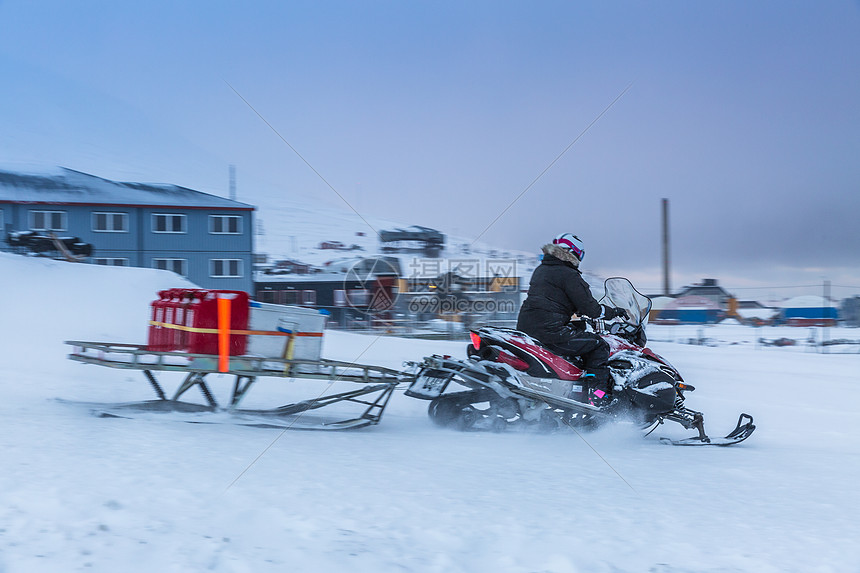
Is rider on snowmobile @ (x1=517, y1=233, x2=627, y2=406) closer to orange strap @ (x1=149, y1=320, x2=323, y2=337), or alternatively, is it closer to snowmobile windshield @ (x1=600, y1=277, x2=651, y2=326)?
snowmobile windshield @ (x1=600, y1=277, x2=651, y2=326)

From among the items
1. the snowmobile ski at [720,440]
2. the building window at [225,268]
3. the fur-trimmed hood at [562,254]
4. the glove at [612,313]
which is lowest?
the snowmobile ski at [720,440]

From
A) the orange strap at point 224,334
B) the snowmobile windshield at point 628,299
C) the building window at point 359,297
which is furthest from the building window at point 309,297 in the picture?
the orange strap at point 224,334

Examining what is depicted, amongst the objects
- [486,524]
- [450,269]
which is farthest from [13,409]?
[450,269]

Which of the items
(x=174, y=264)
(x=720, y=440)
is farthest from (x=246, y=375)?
(x=174, y=264)

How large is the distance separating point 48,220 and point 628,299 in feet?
99.1

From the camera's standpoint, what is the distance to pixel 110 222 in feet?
98.3

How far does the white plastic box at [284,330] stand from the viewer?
4812 millimetres

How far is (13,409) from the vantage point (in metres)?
4.84

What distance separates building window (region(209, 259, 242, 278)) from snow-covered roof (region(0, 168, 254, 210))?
8.56 ft

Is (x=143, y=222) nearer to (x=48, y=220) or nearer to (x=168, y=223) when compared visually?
(x=168, y=223)

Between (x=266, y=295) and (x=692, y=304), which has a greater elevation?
(x=266, y=295)

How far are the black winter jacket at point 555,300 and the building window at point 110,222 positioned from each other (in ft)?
94.7

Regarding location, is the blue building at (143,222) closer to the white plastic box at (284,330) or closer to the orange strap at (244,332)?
the orange strap at (244,332)

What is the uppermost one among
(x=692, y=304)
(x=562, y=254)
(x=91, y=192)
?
(x=91, y=192)
